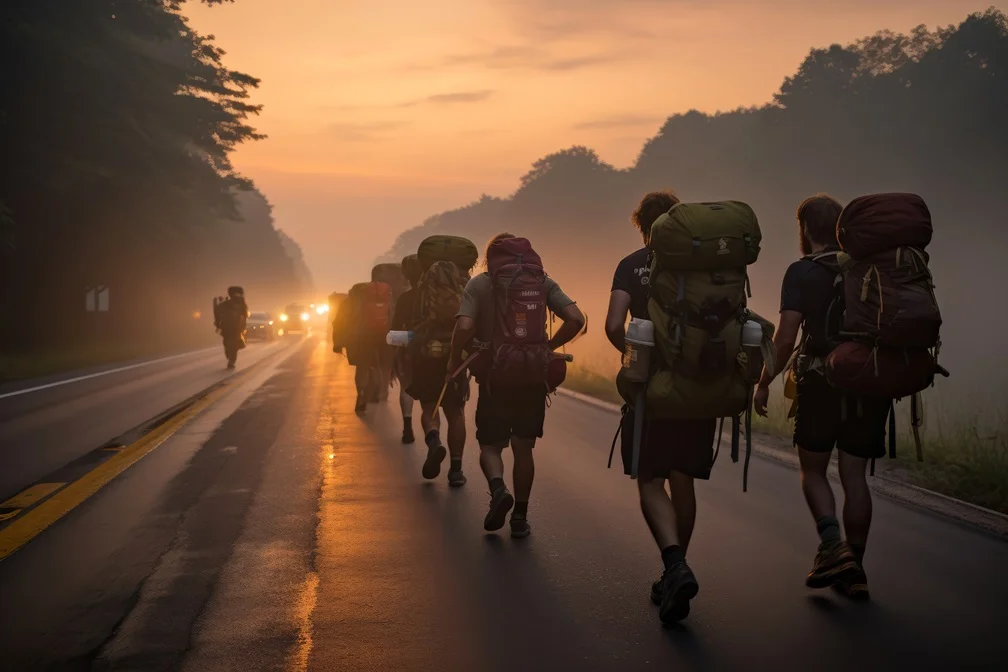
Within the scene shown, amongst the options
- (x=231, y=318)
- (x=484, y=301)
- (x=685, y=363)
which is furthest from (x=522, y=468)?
(x=231, y=318)

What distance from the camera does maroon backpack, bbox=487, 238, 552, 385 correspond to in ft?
20.4

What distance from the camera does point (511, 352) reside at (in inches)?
244

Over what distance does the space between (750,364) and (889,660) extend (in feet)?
4.74

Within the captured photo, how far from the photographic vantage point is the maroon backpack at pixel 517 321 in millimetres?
6215

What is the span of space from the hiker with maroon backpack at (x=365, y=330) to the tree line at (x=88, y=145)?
13.8 meters

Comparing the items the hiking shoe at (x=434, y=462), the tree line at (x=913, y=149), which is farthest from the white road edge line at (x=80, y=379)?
the tree line at (x=913, y=149)

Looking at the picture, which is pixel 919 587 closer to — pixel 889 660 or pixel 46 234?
pixel 889 660

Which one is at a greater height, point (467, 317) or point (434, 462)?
point (467, 317)

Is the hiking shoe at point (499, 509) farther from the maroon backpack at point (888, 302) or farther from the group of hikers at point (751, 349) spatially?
the maroon backpack at point (888, 302)

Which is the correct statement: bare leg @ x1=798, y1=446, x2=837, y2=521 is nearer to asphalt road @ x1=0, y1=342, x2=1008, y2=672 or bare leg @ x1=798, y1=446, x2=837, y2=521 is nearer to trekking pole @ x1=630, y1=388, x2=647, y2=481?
asphalt road @ x1=0, y1=342, x2=1008, y2=672

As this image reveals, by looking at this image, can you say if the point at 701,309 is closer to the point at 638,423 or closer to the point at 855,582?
the point at 638,423

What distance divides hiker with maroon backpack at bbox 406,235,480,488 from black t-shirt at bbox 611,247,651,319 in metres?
2.58

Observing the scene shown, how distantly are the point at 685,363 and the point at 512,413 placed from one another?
1.79 meters

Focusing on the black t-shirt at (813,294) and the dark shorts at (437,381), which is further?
the dark shorts at (437,381)
